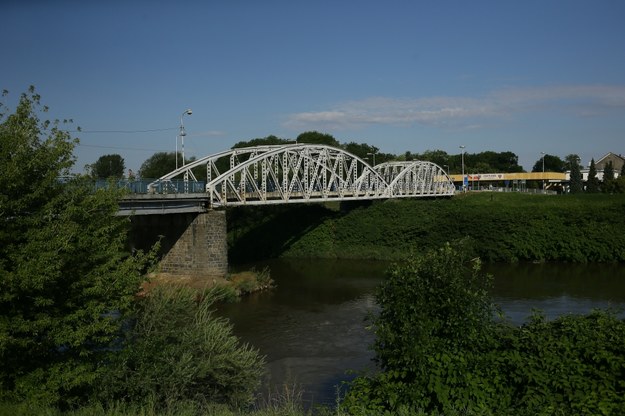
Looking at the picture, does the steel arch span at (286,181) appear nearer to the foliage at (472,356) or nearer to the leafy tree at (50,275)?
the leafy tree at (50,275)

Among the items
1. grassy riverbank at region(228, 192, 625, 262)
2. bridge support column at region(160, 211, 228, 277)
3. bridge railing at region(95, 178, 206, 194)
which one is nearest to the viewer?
bridge railing at region(95, 178, 206, 194)

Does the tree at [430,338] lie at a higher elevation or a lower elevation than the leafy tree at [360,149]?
lower

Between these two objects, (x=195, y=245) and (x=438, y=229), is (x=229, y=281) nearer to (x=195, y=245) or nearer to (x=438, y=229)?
(x=195, y=245)

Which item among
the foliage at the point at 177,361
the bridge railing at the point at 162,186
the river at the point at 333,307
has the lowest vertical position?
the river at the point at 333,307

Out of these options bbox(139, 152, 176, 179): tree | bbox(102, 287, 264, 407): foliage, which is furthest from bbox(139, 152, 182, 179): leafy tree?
bbox(102, 287, 264, 407): foliage

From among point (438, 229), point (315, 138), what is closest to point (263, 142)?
point (315, 138)

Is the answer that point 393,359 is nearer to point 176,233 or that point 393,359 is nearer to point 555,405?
point 555,405

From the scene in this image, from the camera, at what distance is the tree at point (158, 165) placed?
8712 cm

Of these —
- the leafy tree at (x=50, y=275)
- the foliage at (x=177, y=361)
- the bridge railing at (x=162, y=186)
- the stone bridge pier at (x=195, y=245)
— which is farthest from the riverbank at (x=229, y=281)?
the leafy tree at (x=50, y=275)

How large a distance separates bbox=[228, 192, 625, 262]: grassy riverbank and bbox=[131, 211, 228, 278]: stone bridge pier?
52.6ft

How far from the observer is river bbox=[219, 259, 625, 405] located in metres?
19.8

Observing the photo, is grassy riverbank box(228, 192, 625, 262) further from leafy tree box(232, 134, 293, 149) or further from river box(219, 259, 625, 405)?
leafy tree box(232, 134, 293, 149)

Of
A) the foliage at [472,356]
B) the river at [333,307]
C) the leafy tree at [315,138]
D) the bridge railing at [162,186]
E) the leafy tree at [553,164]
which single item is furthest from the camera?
the leafy tree at [553,164]

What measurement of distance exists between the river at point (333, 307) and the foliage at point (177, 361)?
62.8 inches
